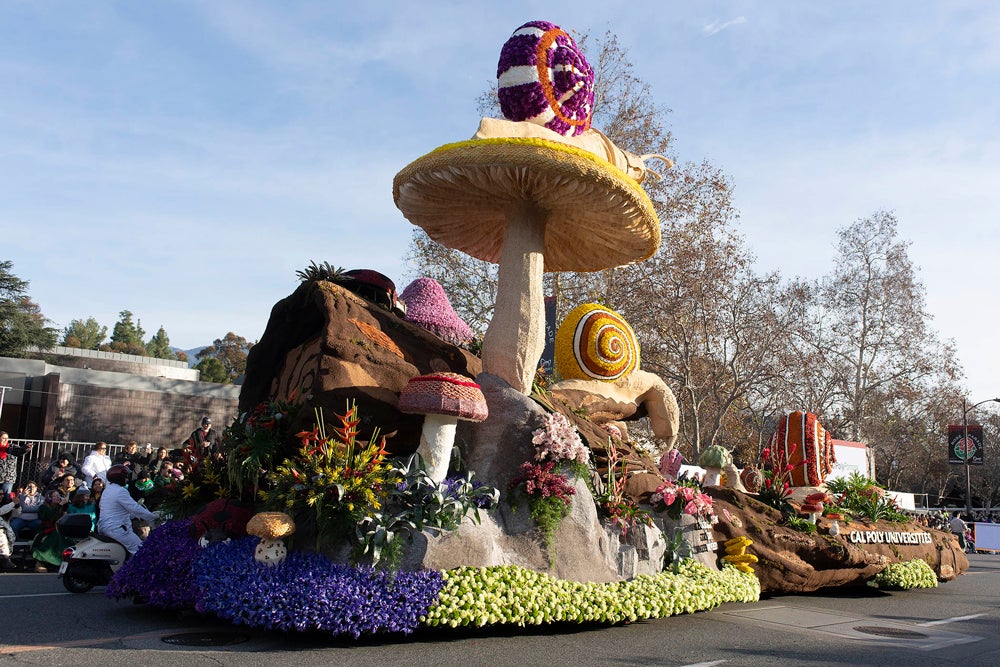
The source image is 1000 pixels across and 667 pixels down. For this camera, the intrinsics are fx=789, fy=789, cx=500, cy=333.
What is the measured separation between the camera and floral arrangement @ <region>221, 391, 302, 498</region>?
7395mm

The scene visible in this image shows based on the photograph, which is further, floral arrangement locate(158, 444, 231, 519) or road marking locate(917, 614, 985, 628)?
road marking locate(917, 614, 985, 628)

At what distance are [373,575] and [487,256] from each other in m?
5.36

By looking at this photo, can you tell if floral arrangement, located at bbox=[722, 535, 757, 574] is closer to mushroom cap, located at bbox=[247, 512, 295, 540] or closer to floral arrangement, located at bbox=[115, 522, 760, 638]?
floral arrangement, located at bbox=[115, 522, 760, 638]

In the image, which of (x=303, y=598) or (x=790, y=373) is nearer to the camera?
(x=303, y=598)

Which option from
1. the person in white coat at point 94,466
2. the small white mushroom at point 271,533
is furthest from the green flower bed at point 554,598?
the person in white coat at point 94,466

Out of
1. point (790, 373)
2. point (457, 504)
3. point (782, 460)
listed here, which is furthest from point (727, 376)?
point (457, 504)

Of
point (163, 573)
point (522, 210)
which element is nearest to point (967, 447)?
point (522, 210)

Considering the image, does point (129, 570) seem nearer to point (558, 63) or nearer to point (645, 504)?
point (645, 504)

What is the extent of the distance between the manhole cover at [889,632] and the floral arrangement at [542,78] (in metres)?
6.04

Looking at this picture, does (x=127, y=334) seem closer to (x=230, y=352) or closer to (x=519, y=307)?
(x=230, y=352)

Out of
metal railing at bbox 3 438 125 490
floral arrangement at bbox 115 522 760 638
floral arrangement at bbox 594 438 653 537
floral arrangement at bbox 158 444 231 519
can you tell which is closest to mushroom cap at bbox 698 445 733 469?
floral arrangement at bbox 594 438 653 537

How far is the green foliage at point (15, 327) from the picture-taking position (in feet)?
102

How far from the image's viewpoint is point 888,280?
93.7ft

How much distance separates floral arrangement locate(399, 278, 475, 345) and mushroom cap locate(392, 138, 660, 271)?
0.76 metres
